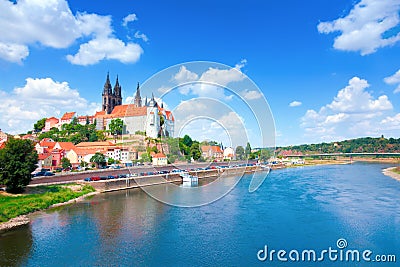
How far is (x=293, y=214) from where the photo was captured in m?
11.3

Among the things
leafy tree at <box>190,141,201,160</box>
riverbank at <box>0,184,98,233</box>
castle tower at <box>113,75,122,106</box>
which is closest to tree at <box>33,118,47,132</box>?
castle tower at <box>113,75,122,106</box>

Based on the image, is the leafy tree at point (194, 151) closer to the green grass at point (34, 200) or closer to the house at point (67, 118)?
the green grass at point (34, 200)

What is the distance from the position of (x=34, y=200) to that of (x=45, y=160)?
11.5m

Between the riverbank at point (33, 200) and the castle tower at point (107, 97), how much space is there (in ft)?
95.9

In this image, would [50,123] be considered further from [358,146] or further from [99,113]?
[358,146]

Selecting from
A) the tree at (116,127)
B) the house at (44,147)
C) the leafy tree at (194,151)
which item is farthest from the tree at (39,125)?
the leafy tree at (194,151)

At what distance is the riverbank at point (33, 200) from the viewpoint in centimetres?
976

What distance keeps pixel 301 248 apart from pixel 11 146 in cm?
1160

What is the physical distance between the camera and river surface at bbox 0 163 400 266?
7020 millimetres

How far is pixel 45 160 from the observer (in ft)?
72.7

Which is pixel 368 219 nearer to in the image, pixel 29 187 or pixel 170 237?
pixel 170 237

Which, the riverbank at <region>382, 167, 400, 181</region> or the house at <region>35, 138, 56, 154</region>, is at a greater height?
the house at <region>35, 138, 56, 154</region>

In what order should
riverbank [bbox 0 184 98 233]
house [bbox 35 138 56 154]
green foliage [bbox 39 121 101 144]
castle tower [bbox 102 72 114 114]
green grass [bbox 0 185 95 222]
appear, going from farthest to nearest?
castle tower [bbox 102 72 114 114] → green foliage [bbox 39 121 101 144] → house [bbox 35 138 56 154] → green grass [bbox 0 185 95 222] → riverbank [bbox 0 184 98 233]

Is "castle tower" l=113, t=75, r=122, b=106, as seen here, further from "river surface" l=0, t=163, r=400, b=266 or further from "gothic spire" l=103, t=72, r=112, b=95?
"river surface" l=0, t=163, r=400, b=266
